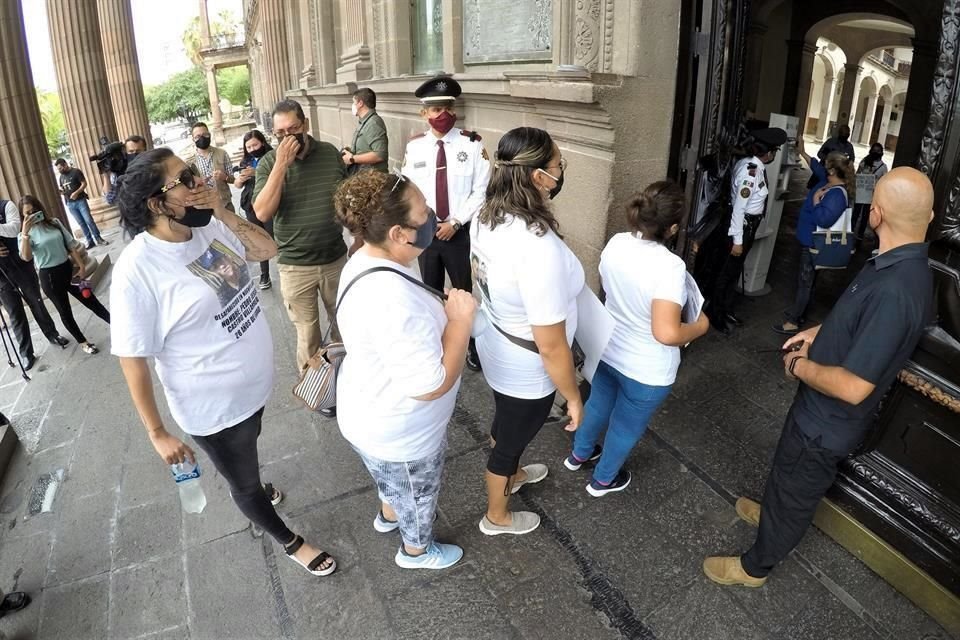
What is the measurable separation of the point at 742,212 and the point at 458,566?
3.60 meters

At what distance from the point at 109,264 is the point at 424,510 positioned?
9014mm

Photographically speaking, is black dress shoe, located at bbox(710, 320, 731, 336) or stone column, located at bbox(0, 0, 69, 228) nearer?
black dress shoe, located at bbox(710, 320, 731, 336)

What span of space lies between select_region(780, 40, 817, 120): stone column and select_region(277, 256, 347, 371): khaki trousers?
1163cm

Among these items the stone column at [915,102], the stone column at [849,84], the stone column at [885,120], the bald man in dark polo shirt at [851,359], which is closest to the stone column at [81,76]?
the bald man in dark polo shirt at [851,359]

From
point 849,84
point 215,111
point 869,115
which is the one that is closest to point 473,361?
point 849,84

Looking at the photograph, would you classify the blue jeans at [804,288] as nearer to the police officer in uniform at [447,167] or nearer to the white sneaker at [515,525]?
the police officer in uniform at [447,167]

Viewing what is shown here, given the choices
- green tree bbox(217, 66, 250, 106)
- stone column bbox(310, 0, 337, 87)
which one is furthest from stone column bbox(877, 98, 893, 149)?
green tree bbox(217, 66, 250, 106)

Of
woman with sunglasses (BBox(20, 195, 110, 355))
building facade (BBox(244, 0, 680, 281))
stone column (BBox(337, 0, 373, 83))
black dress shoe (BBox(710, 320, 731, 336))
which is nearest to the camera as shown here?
building facade (BBox(244, 0, 680, 281))

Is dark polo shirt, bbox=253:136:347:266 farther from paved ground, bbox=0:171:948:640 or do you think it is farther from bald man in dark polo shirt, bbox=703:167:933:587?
bald man in dark polo shirt, bbox=703:167:933:587

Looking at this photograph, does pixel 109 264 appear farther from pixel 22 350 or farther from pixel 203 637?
pixel 203 637

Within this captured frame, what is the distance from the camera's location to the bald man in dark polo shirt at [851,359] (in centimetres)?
182

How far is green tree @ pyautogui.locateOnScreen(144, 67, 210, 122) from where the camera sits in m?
77.8

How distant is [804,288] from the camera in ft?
16.1

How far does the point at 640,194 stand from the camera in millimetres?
2455
